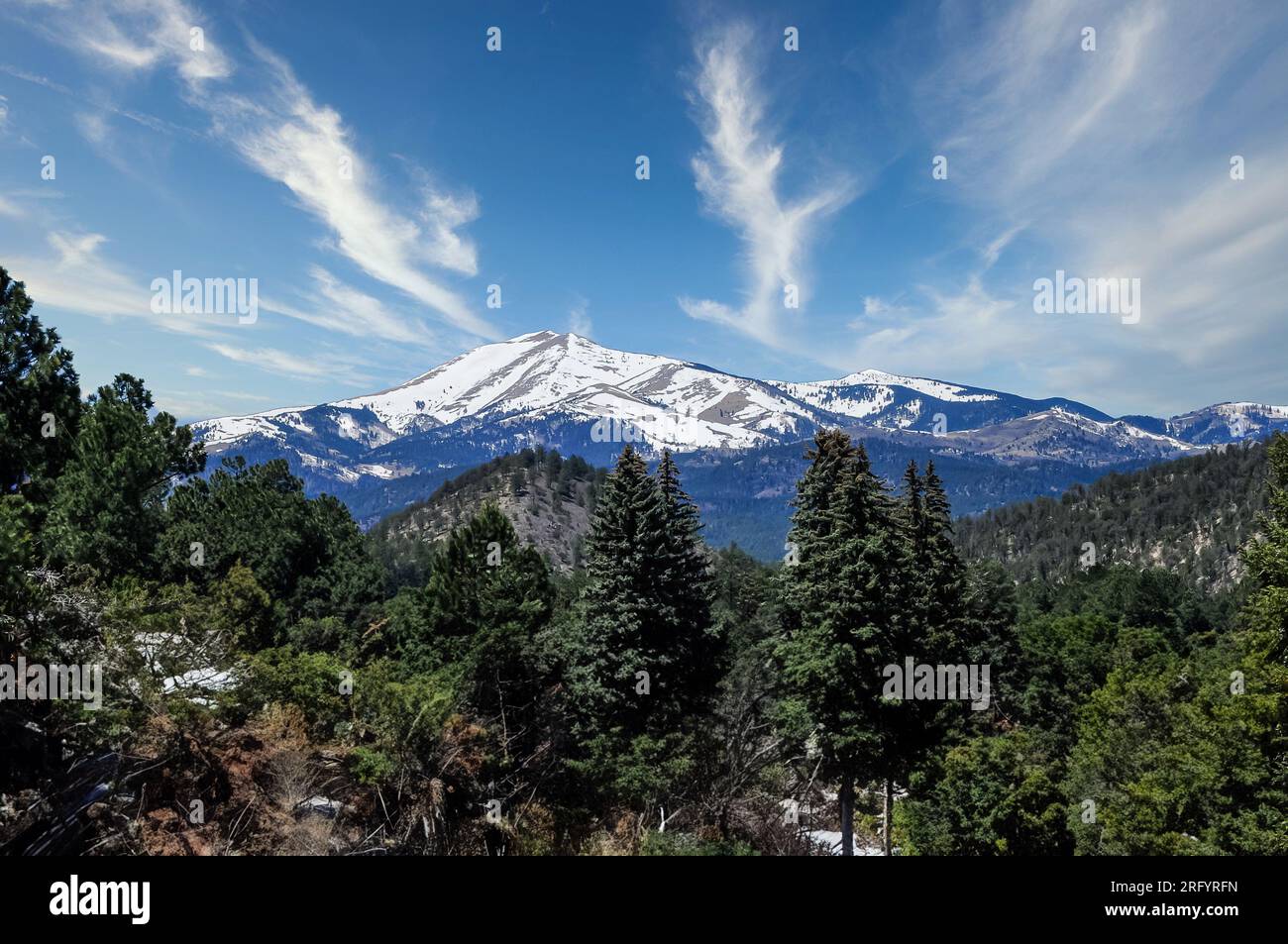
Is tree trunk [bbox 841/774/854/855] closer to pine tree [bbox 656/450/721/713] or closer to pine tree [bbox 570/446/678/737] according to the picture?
pine tree [bbox 656/450/721/713]

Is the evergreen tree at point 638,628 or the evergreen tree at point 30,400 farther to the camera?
the evergreen tree at point 30,400

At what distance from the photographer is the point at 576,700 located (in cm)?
2714

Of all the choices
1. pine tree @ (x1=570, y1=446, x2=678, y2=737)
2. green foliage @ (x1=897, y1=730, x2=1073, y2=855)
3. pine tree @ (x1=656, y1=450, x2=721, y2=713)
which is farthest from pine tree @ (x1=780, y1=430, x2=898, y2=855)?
pine tree @ (x1=570, y1=446, x2=678, y2=737)

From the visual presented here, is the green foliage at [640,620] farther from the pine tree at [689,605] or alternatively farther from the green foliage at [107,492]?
the green foliage at [107,492]

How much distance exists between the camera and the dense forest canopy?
57.8 feet

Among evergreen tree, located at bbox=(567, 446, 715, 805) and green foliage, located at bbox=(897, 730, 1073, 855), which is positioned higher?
evergreen tree, located at bbox=(567, 446, 715, 805)

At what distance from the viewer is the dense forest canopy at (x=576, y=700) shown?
57.8 feet

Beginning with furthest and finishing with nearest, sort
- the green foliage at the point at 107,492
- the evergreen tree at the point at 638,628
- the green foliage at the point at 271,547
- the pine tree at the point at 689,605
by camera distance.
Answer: the green foliage at the point at 271,547 → the green foliage at the point at 107,492 → the pine tree at the point at 689,605 → the evergreen tree at the point at 638,628

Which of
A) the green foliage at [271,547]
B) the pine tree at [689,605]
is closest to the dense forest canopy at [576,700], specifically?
the pine tree at [689,605]

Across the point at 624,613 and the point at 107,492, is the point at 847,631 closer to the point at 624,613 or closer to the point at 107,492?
the point at 624,613

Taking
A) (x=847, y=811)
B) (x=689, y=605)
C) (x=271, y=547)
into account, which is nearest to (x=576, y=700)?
(x=689, y=605)
